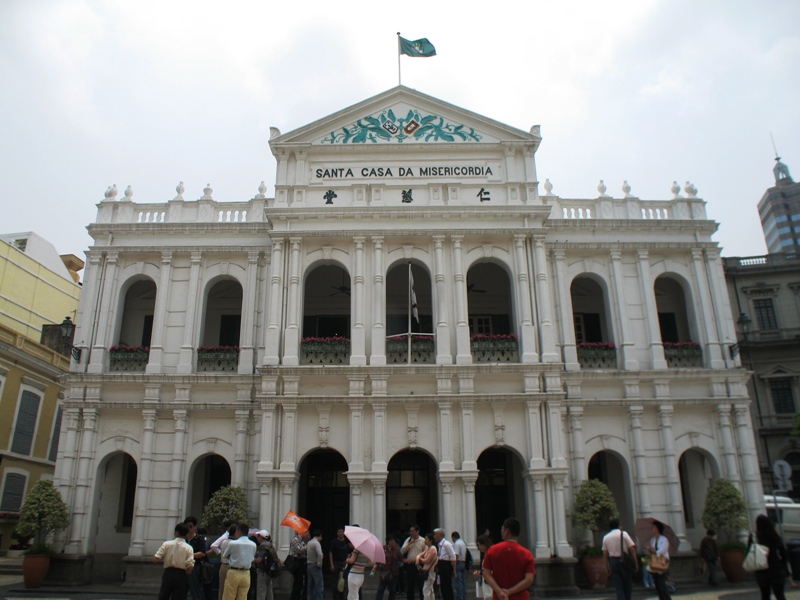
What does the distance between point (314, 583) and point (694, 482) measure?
13283mm

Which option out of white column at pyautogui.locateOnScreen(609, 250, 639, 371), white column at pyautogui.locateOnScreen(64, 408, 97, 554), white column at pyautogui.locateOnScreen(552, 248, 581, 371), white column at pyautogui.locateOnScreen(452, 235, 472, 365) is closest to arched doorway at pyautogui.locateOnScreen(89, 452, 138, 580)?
white column at pyautogui.locateOnScreen(64, 408, 97, 554)

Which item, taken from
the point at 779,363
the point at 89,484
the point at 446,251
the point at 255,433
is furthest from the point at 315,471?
the point at 779,363

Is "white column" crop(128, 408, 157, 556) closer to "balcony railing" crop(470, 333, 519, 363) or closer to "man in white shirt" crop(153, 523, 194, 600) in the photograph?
"man in white shirt" crop(153, 523, 194, 600)

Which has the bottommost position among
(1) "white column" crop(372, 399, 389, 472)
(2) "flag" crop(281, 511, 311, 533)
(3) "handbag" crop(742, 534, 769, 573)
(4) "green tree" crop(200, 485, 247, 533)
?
(3) "handbag" crop(742, 534, 769, 573)

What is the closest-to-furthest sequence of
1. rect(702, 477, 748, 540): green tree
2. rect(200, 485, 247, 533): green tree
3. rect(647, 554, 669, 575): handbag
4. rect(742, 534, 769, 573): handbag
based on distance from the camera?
rect(742, 534, 769, 573): handbag
rect(647, 554, 669, 575): handbag
rect(200, 485, 247, 533): green tree
rect(702, 477, 748, 540): green tree

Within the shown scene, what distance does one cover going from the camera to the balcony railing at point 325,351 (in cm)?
1905

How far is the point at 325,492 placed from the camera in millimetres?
21031

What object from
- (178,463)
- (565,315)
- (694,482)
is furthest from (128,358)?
(694,482)

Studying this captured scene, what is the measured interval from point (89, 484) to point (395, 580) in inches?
399

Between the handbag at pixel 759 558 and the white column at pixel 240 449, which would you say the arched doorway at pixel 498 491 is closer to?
the white column at pixel 240 449

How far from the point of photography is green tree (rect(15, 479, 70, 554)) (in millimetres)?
17359

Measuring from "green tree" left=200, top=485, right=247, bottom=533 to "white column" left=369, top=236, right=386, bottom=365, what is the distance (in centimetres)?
524

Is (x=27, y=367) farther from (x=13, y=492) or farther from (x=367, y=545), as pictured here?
(x=367, y=545)

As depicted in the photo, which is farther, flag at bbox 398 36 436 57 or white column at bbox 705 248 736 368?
flag at bbox 398 36 436 57
